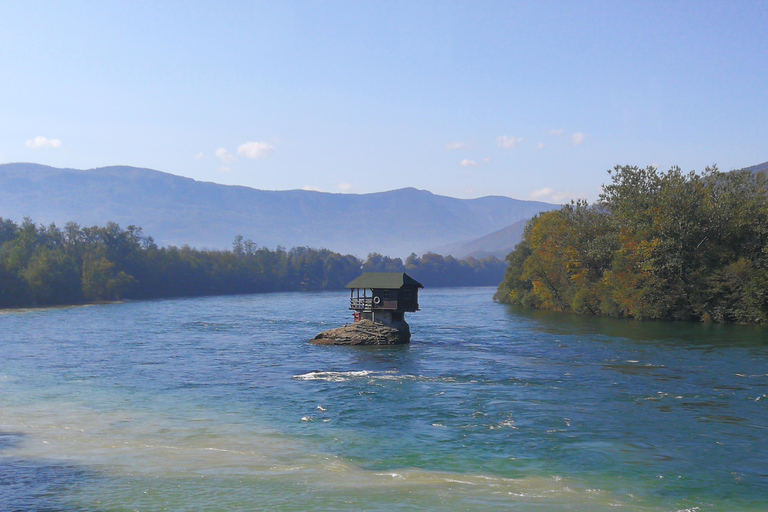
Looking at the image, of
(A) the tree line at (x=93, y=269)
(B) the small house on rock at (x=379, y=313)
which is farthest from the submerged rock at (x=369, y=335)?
(A) the tree line at (x=93, y=269)

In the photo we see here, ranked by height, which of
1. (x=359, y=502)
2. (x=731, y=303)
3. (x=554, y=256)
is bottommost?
(x=359, y=502)

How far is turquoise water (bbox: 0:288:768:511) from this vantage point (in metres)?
20.4

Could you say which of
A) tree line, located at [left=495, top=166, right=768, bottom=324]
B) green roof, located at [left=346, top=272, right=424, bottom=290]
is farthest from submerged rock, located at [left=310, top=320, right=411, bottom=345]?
tree line, located at [left=495, top=166, right=768, bottom=324]

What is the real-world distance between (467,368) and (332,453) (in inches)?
842

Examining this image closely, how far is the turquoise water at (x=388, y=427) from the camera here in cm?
2039

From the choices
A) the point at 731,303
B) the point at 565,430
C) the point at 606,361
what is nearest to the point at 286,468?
the point at 565,430

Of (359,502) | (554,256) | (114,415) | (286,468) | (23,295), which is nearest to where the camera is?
(359,502)

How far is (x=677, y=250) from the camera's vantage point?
73.9 metres

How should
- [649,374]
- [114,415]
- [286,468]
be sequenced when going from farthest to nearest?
[649,374] → [114,415] → [286,468]

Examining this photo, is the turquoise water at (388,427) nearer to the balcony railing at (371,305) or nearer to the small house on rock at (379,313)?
the small house on rock at (379,313)

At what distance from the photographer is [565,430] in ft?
90.8

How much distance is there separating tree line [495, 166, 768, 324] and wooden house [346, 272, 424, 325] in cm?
3336

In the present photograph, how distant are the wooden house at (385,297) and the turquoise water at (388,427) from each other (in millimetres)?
4291

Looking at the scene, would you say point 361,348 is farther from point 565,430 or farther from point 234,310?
point 234,310
